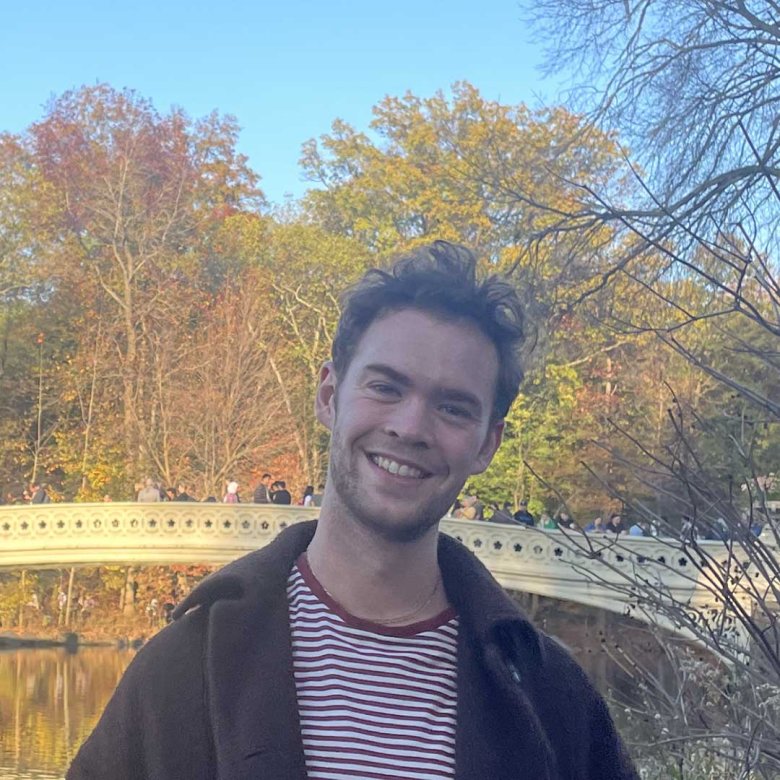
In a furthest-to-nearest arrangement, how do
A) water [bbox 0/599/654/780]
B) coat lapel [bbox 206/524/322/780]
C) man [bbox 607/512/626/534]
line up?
water [bbox 0/599/654/780]
man [bbox 607/512/626/534]
coat lapel [bbox 206/524/322/780]

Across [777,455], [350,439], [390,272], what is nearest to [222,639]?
[350,439]

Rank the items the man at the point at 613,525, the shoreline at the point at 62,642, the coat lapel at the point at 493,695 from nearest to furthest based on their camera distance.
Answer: the coat lapel at the point at 493,695, the man at the point at 613,525, the shoreline at the point at 62,642

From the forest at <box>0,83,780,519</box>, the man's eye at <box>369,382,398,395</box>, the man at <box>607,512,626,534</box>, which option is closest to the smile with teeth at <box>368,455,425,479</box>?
the man's eye at <box>369,382,398,395</box>

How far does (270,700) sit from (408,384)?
1.60ft

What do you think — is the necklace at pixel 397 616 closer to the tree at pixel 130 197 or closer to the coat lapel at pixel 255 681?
the coat lapel at pixel 255 681

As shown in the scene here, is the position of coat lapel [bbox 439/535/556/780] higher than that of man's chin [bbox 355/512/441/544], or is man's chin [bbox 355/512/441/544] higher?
man's chin [bbox 355/512/441/544]

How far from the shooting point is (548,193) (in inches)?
368

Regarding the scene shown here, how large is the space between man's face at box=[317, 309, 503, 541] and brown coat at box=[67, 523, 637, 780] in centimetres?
16

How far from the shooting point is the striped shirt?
1750mm

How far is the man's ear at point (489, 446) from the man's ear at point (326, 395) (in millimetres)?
233

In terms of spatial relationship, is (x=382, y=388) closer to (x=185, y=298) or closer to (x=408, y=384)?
(x=408, y=384)

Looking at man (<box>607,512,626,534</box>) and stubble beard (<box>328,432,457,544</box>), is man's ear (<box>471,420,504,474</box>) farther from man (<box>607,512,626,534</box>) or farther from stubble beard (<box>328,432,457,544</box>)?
man (<box>607,512,626,534</box>)

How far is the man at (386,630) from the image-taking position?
175cm

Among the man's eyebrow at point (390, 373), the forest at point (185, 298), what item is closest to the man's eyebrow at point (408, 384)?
the man's eyebrow at point (390, 373)
